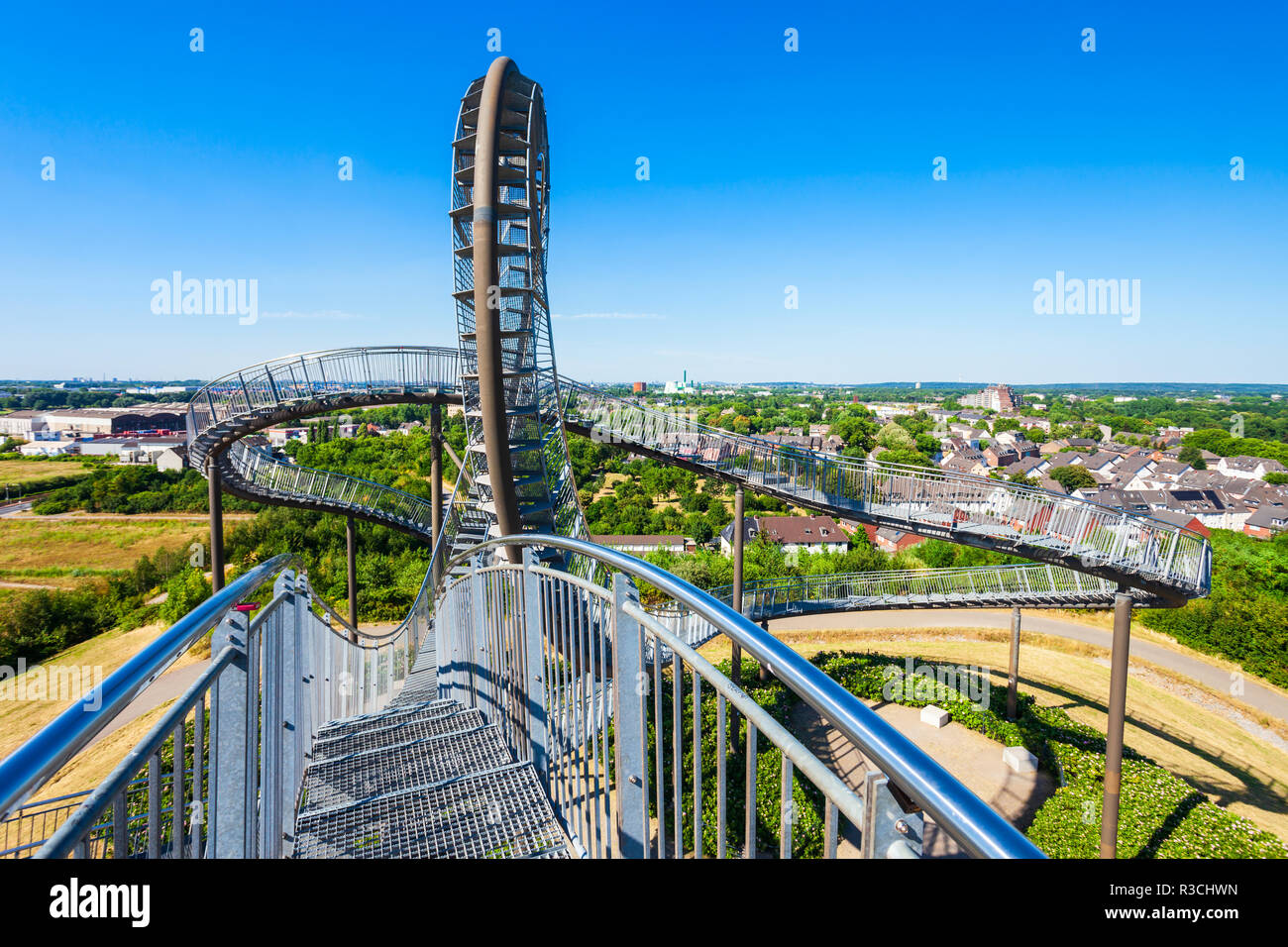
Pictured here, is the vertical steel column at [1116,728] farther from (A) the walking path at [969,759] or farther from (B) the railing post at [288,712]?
(B) the railing post at [288,712]

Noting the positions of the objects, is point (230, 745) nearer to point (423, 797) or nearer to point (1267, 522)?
point (423, 797)

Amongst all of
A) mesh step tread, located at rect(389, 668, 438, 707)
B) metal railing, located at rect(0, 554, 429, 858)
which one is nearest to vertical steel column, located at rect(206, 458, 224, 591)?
mesh step tread, located at rect(389, 668, 438, 707)

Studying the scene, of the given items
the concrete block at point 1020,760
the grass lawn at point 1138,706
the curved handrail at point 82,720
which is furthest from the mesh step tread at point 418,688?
the grass lawn at point 1138,706

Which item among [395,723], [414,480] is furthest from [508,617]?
[414,480]

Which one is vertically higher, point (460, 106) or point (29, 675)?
point (460, 106)

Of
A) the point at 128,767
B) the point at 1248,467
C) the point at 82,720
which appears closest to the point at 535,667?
the point at 128,767

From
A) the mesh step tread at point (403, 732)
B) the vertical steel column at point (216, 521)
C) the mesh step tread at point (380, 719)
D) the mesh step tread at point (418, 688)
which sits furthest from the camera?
the vertical steel column at point (216, 521)
